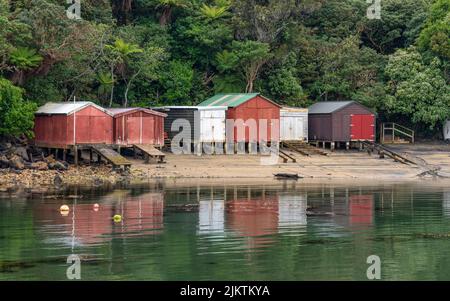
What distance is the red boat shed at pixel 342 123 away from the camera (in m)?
73.9

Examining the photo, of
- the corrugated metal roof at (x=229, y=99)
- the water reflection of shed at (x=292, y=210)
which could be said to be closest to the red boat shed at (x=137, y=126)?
the corrugated metal roof at (x=229, y=99)

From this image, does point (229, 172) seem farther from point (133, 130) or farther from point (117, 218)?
point (117, 218)

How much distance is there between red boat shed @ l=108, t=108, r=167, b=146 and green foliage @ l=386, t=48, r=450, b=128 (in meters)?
19.4

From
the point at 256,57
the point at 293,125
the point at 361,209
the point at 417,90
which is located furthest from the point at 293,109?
the point at 361,209

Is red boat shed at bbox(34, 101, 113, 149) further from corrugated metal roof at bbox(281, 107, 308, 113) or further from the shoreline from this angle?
corrugated metal roof at bbox(281, 107, 308, 113)

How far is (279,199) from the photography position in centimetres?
4991

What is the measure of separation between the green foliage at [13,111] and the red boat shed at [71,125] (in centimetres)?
177

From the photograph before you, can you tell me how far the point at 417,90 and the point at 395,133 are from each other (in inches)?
161

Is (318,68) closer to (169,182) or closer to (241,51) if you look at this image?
(241,51)

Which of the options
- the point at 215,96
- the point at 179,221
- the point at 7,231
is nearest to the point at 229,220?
the point at 179,221

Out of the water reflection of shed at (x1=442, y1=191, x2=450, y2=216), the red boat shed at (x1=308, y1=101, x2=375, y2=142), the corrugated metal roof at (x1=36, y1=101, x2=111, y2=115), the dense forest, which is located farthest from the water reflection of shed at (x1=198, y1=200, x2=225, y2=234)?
the red boat shed at (x1=308, y1=101, x2=375, y2=142)

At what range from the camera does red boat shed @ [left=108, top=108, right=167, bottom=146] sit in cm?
6494

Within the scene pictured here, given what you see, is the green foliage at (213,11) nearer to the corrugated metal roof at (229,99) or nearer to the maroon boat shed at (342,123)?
the corrugated metal roof at (229,99)

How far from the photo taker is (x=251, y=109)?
71000 millimetres
